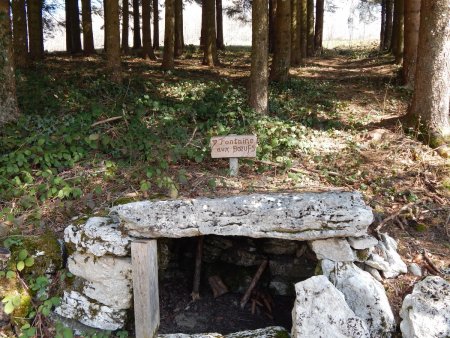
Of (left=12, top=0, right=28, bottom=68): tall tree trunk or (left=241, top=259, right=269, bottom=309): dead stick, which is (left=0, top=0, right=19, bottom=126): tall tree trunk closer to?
(left=12, top=0, right=28, bottom=68): tall tree trunk

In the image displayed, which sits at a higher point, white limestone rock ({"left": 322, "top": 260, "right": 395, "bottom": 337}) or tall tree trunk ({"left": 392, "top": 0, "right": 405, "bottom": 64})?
tall tree trunk ({"left": 392, "top": 0, "right": 405, "bottom": 64})

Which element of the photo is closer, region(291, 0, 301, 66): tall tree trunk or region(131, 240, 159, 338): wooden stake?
region(131, 240, 159, 338): wooden stake

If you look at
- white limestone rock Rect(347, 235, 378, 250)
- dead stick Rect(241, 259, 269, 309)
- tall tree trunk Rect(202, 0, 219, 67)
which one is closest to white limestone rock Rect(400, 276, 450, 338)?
white limestone rock Rect(347, 235, 378, 250)

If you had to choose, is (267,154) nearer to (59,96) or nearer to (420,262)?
(420,262)

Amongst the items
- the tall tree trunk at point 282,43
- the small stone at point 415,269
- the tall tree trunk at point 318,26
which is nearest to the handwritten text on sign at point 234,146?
the small stone at point 415,269

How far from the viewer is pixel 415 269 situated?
457cm

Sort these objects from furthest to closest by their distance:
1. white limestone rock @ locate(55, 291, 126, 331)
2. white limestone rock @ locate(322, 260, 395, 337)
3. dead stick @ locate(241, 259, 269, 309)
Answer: dead stick @ locate(241, 259, 269, 309) → white limestone rock @ locate(55, 291, 126, 331) → white limestone rock @ locate(322, 260, 395, 337)

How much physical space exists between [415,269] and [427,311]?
0.71m

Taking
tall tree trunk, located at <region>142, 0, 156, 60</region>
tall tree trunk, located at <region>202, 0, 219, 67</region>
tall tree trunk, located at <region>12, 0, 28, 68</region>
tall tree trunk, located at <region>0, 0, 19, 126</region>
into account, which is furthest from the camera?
tall tree trunk, located at <region>142, 0, 156, 60</region>

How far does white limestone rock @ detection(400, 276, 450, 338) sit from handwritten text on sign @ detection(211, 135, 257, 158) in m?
2.55

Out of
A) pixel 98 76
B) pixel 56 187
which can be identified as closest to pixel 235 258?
pixel 56 187

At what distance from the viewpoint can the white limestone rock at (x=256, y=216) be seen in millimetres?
4426

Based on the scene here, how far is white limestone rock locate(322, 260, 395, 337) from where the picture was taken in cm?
409

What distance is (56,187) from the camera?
17.9ft
